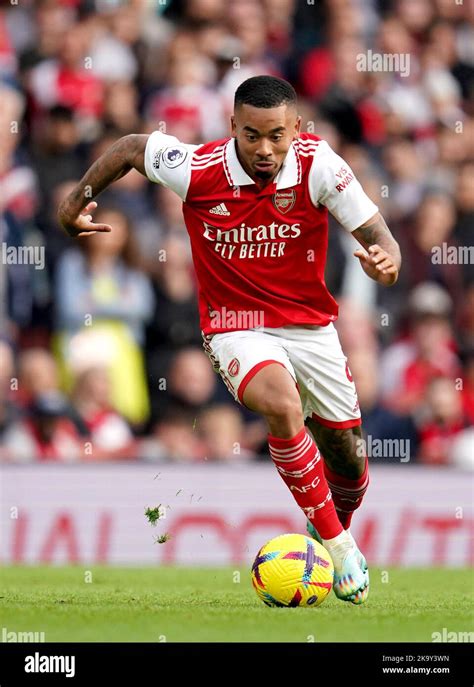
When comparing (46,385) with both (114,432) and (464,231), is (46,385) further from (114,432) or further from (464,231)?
(464,231)

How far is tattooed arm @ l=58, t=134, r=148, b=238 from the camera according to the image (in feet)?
27.0

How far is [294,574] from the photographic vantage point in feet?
25.3

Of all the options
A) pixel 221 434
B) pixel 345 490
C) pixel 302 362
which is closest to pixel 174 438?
pixel 221 434

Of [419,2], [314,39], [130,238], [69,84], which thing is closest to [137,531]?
[130,238]

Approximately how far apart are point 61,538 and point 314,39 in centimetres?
660

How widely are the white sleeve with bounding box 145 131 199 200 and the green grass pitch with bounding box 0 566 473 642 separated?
7.41 ft
